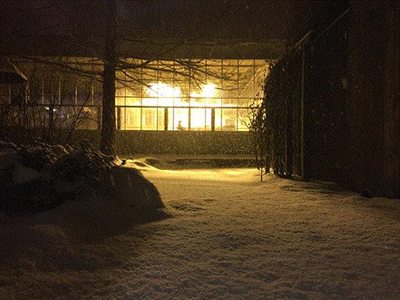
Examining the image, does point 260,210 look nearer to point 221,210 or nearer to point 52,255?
point 221,210

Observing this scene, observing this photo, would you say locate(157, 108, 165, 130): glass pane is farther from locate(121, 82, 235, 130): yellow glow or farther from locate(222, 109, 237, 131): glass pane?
locate(222, 109, 237, 131): glass pane

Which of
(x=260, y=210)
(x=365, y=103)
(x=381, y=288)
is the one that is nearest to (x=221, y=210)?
(x=260, y=210)

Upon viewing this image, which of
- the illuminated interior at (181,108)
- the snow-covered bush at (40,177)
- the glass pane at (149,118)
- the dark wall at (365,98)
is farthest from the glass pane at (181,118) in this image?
the snow-covered bush at (40,177)

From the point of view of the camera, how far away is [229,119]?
1828 cm

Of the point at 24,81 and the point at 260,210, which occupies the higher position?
the point at 24,81

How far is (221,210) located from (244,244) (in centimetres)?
119

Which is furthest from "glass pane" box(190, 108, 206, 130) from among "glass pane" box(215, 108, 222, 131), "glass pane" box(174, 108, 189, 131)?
"glass pane" box(215, 108, 222, 131)

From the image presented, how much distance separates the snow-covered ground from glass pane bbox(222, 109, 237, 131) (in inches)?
548

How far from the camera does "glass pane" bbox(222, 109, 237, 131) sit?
1817cm

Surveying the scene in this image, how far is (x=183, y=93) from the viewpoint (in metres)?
18.5

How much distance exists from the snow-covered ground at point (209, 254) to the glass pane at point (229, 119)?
13.9 metres

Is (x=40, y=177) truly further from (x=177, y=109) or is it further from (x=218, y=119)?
(x=218, y=119)

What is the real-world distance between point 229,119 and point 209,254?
51.4ft

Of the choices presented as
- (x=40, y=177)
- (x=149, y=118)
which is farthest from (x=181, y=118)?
(x=40, y=177)
